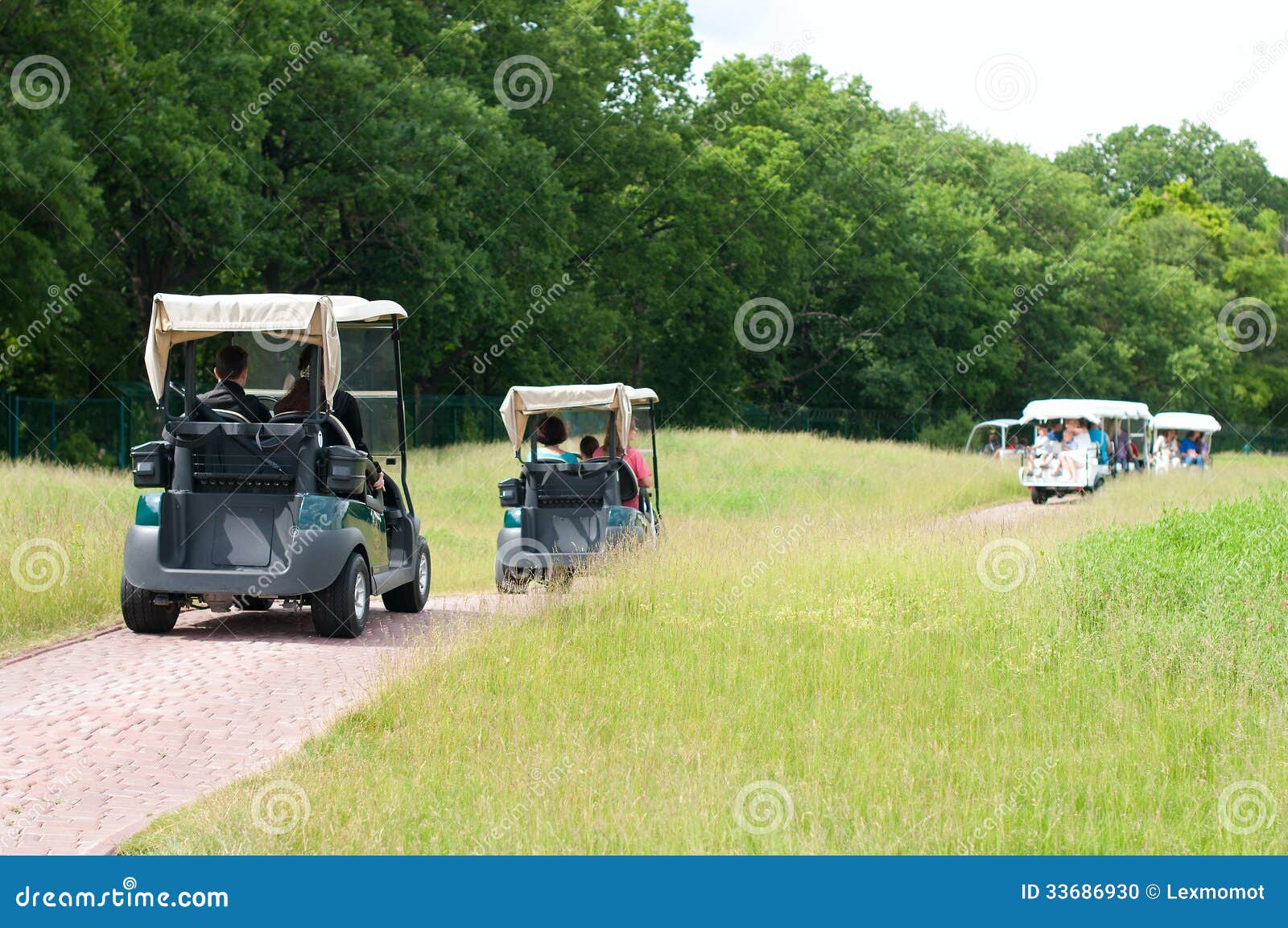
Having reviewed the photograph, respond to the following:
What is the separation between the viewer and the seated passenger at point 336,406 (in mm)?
11586

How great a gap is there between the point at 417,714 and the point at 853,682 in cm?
253

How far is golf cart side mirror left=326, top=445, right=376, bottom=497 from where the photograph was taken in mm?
11156

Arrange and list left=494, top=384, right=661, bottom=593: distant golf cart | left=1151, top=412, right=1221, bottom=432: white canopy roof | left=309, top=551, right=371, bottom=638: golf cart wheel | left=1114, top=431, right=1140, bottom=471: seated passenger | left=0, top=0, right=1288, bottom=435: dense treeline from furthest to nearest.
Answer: left=1151, top=412, right=1221, bottom=432: white canopy roof < left=1114, top=431, right=1140, bottom=471: seated passenger < left=0, top=0, right=1288, bottom=435: dense treeline < left=494, top=384, right=661, bottom=593: distant golf cart < left=309, top=551, right=371, bottom=638: golf cart wheel

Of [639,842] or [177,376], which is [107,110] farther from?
[639,842]

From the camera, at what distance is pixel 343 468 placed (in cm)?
1116

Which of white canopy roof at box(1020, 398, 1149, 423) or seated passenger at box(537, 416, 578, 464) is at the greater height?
seated passenger at box(537, 416, 578, 464)

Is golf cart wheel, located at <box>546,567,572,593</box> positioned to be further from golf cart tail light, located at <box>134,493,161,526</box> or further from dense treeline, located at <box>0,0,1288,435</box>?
dense treeline, located at <box>0,0,1288,435</box>

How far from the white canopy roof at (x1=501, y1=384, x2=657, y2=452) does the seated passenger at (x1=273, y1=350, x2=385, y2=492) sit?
11.0 feet

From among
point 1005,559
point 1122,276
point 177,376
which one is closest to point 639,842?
point 1005,559

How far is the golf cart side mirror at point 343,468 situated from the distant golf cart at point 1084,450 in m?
22.7

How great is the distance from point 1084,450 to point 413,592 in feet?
71.6

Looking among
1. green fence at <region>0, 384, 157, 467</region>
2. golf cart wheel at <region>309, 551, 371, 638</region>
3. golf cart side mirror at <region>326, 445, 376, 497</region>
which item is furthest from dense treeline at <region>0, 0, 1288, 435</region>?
golf cart wheel at <region>309, 551, 371, 638</region>

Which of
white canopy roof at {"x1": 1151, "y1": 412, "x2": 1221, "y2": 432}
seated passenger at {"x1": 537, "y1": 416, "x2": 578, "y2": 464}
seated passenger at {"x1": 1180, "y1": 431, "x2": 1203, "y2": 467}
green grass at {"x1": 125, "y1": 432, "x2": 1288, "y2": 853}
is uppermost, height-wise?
seated passenger at {"x1": 537, "y1": 416, "x2": 578, "y2": 464}

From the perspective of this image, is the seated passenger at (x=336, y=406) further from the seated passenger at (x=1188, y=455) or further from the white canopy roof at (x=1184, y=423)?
the white canopy roof at (x=1184, y=423)
